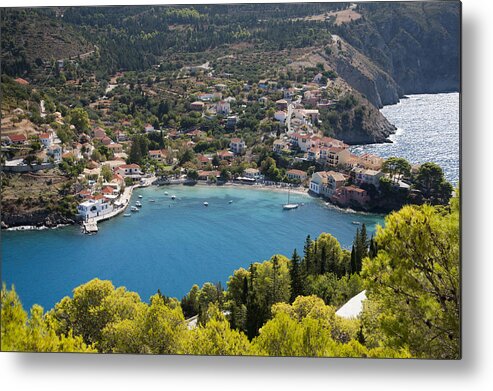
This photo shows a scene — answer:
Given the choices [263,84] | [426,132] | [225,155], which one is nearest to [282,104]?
[263,84]

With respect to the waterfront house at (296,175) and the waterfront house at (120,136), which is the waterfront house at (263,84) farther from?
the waterfront house at (120,136)

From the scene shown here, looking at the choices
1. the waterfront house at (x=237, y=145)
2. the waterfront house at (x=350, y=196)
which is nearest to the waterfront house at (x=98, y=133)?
the waterfront house at (x=237, y=145)

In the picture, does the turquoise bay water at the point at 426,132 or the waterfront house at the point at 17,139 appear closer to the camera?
the turquoise bay water at the point at 426,132

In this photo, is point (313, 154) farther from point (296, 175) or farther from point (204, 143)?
point (204, 143)

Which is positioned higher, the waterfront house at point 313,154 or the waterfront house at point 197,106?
the waterfront house at point 197,106

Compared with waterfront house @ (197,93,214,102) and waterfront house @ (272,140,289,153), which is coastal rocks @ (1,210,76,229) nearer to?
waterfront house @ (197,93,214,102)

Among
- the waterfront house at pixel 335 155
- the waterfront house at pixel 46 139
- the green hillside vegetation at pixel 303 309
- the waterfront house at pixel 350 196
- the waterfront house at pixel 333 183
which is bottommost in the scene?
the green hillside vegetation at pixel 303 309
